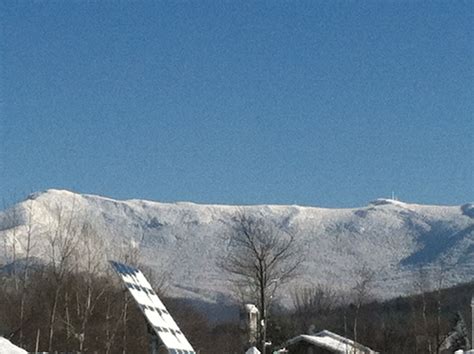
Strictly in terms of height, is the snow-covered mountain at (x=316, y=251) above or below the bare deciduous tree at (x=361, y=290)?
above

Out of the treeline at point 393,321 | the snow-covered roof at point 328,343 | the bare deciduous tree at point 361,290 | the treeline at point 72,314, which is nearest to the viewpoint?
the treeline at point 72,314

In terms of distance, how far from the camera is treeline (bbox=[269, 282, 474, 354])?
77000mm

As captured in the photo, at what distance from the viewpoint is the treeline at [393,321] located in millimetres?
77000

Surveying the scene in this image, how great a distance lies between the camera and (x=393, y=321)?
107375mm

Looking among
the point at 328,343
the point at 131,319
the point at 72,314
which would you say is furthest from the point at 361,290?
the point at 72,314

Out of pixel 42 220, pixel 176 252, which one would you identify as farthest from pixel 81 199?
pixel 42 220

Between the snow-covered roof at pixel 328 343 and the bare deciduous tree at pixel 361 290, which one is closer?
the bare deciduous tree at pixel 361 290

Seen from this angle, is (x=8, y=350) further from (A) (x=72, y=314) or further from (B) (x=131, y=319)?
(B) (x=131, y=319)

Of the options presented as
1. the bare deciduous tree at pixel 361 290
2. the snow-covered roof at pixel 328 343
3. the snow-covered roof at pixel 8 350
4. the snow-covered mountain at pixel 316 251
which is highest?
the snow-covered mountain at pixel 316 251

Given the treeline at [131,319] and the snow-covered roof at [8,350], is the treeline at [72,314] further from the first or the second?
the snow-covered roof at [8,350]

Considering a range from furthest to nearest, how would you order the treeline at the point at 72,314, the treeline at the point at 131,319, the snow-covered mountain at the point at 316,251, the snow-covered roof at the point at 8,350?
the snow-covered mountain at the point at 316,251 < the treeline at the point at 72,314 < the treeline at the point at 131,319 < the snow-covered roof at the point at 8,350

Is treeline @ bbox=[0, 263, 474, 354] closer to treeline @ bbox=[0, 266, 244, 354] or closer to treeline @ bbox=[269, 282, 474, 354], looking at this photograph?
treeline @ bbox=[0, 266, 244, 354]

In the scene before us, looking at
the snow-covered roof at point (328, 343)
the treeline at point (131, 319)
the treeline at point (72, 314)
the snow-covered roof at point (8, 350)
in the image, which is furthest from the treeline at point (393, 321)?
the snow-covered roof at point (8, 350)

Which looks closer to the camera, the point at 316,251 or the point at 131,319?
the point at 131,319
